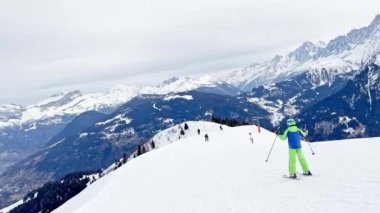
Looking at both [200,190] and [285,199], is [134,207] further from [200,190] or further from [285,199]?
[285,199]

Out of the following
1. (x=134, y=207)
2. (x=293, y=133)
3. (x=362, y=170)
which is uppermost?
(x=293, y=133)

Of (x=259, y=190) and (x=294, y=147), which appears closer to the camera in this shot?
(x=259, y=190)

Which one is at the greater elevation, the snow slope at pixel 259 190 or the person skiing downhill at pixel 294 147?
the person skiing downhill at pixel 294 147

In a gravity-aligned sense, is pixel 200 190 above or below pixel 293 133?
below

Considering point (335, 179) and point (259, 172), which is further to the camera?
point (259, 172)

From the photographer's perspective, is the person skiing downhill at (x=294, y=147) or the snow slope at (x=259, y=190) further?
the person skiing downhill at (x=294, y=147)

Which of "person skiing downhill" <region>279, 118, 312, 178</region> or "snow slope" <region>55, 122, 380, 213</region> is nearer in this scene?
"snow slope" <region>55, 122, 380, 213</region>

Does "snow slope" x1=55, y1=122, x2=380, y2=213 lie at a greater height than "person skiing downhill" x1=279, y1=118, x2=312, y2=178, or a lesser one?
lesser

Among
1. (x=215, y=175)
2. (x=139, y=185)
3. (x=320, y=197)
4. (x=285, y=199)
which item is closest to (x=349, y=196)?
(x=320, y=197)

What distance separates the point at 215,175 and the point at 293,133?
9.41 metres

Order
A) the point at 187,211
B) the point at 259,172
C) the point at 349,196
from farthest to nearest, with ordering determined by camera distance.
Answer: the point at 259,172
the point at 187,211
the point at 349,196

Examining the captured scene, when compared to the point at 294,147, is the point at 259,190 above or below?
below

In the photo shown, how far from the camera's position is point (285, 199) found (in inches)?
723

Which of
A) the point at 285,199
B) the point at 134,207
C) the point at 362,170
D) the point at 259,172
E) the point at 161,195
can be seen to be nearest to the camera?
the point at 285,199
